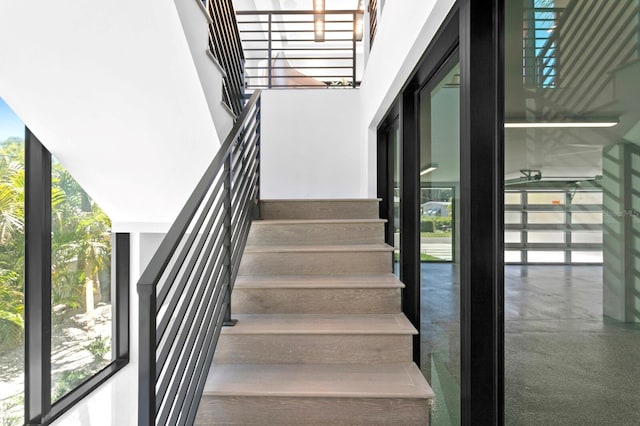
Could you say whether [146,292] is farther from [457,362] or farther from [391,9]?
[391,9]

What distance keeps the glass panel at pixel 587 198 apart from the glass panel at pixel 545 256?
15 cm

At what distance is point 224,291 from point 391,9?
189 centimetres

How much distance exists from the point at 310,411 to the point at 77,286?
215 cm

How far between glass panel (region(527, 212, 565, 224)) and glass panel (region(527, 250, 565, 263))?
8cm

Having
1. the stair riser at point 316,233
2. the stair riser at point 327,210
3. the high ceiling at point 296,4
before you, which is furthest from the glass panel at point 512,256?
the high ceiling at point 296,4

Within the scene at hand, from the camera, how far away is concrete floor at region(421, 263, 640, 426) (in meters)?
0.77

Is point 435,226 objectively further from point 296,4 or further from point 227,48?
point 296,4

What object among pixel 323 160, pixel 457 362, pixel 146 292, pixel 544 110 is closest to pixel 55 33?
pixel 146 292

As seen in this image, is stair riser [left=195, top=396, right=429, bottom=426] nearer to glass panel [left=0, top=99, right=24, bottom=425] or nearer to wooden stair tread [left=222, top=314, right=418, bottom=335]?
wooden stair tread [left=222, top=314, right=418, bottom=335]

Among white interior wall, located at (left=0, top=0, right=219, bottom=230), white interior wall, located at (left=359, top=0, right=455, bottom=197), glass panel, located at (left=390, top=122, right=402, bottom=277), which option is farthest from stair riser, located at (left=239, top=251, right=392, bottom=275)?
white interior wall, located at (left=359, top=0, right=455, bottom=197)

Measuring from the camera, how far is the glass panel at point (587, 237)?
810mm

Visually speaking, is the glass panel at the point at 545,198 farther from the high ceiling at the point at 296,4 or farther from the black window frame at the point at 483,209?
the high ceiling at the point at 296,4

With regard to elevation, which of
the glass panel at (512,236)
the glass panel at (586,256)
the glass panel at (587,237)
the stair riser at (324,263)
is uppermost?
the glass panel at (587,237)

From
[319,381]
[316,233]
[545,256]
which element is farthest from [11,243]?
[545,256]
